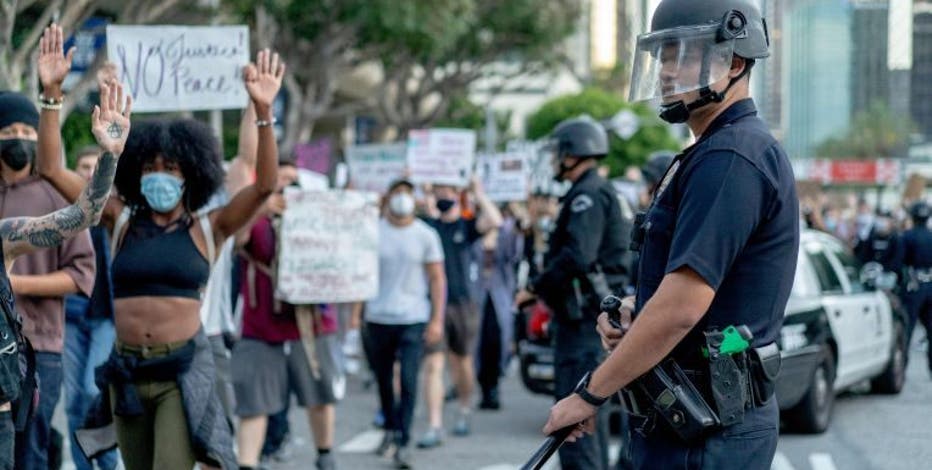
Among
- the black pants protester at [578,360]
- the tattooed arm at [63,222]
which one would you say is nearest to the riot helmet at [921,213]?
the black pants protester at [578,360]

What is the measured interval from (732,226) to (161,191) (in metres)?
2.86

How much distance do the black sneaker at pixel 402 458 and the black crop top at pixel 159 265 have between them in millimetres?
3983

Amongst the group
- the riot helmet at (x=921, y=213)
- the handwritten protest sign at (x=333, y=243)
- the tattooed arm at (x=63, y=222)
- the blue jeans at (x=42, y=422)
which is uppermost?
the tattooed arm at (x=63, y=222)

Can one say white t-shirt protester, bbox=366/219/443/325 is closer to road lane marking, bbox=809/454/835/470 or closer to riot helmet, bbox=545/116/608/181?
riot helmet, bbox=545/116/608/181

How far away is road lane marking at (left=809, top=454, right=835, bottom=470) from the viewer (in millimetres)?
9703

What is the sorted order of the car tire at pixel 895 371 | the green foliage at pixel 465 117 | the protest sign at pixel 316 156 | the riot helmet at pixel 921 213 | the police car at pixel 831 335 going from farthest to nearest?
the green foliage at pixel 465 117, the riot helmet at pixel 921 213, the protest sign at pixel 316 156, the car tire at pixel 895 371, the police car at pixel 831 335

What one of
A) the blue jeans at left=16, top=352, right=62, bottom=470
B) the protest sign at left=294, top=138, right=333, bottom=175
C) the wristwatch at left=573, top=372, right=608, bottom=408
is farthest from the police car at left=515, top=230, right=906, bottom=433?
the wristwatch at left=573, top=372, right=608, bottom=408

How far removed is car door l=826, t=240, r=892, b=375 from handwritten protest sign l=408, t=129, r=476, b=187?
3235 millimetres

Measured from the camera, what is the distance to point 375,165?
49.8 feet

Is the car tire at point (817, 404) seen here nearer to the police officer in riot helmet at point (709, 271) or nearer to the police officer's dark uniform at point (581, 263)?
the police officer's dark uniform at point (581, 263)

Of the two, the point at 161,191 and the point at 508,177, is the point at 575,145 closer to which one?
the point at 161,191

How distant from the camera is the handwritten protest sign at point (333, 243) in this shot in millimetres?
9180

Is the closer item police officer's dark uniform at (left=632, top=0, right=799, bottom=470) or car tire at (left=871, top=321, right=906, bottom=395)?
police officer's dark uniform at (left=632, top=0, right=799, bottom=470)

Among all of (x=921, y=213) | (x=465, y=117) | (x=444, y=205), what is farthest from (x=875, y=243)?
(x=465, y=117)
